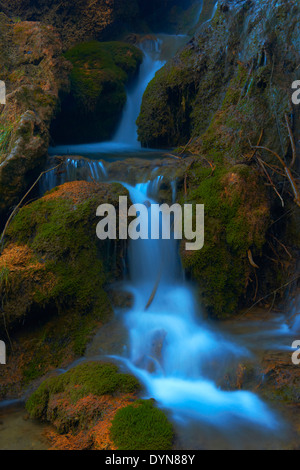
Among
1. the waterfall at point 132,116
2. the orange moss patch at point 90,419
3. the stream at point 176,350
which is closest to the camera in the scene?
the orange moss patch at point 90,419

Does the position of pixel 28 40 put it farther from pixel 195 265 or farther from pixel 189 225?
pixel 195 265

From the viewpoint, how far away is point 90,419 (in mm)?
3307

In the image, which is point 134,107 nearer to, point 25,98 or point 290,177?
point 25,98

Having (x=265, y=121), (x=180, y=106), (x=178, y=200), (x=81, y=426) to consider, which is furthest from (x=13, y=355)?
(x=180, y=106)

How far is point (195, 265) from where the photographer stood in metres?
5.04

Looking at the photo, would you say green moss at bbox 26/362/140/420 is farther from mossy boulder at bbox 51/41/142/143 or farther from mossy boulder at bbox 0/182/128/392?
mossy boulder at bbox 51/41/142/143

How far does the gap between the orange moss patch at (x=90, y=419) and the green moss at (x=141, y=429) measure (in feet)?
0.26

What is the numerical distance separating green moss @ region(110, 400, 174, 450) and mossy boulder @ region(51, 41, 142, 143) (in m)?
6.80

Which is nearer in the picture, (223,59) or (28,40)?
(223,59)

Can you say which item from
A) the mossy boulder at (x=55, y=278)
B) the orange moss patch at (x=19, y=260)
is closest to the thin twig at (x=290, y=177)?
Result: the mossy boulder at (x=55, y=278)

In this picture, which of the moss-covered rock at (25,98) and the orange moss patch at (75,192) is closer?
the orange moss patch at (75,192)

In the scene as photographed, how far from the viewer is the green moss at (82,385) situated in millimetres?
3568

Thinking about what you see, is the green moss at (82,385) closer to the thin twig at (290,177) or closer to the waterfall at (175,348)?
the waterfall at (175,348)
